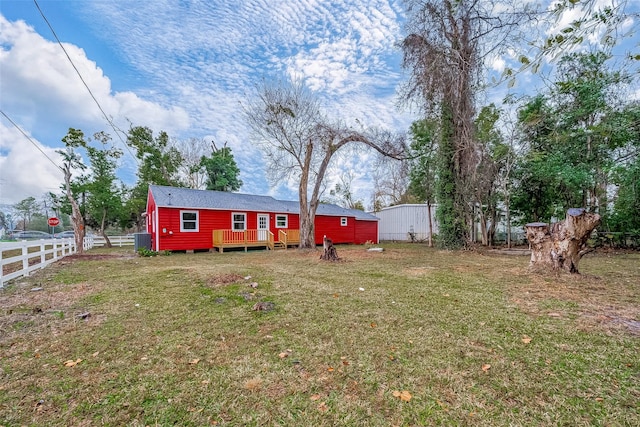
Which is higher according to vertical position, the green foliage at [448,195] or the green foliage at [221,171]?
the green foliage at [221,171]

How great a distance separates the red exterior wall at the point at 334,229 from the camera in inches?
725

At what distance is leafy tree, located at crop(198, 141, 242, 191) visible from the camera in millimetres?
23500

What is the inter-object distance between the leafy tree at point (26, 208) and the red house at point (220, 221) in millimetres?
40238

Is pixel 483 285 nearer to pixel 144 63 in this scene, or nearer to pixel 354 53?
pixel 354 53

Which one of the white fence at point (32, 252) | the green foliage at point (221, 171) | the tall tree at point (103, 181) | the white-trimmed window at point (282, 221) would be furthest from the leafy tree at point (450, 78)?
the tall tree at point (103, 181)

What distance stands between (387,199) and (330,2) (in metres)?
24.0

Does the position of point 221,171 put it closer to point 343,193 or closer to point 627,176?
Answer: point 343,193

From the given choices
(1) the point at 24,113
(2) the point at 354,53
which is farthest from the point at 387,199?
(1) the point at 24,113

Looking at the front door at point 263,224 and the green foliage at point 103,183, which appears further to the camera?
the green foliage at point 103,183

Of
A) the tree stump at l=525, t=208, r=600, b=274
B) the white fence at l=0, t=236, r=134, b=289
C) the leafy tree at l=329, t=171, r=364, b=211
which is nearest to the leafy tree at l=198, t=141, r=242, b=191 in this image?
the white fence at l=0, t=236, r=134, b=289

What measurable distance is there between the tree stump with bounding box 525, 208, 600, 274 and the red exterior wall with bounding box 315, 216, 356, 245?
43.2 ft

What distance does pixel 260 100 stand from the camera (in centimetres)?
1420

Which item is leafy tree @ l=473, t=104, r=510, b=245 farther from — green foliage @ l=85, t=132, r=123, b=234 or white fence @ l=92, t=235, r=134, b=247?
green foliage @ l=85, t=132, r=123, b=234

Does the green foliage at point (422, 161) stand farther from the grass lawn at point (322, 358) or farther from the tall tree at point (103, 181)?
the tall tree at point (103, 181)
